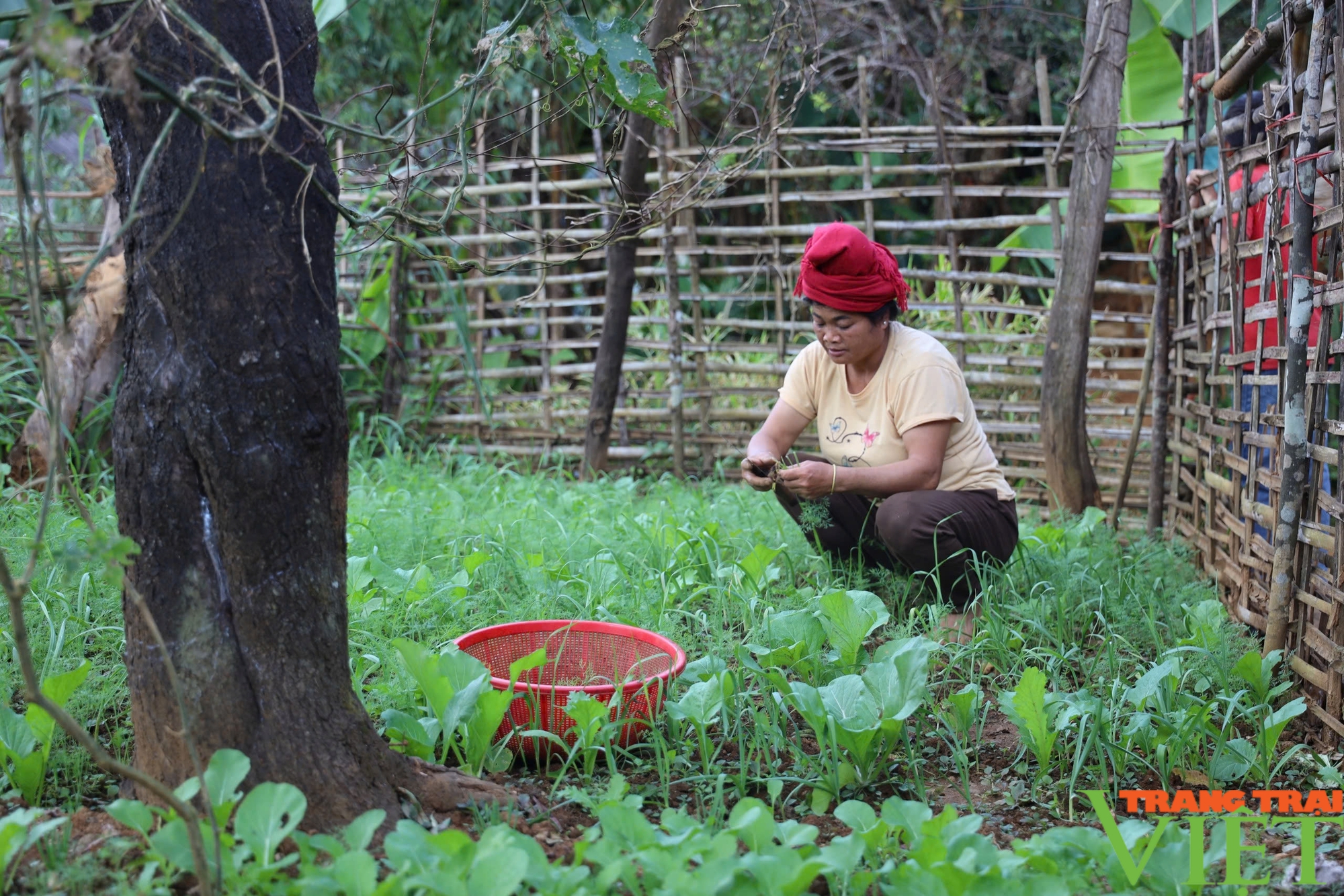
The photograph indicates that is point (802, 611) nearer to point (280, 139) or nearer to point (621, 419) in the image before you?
point (280, 139)

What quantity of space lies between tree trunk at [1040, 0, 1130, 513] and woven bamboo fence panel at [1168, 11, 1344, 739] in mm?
328

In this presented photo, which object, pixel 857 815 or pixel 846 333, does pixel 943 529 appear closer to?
pixel 846 333

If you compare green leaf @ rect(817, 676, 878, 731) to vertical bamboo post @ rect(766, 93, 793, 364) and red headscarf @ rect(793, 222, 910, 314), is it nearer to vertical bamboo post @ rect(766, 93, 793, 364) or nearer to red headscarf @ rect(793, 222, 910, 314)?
red headscarf @ rect(793, 222, 910, 314)

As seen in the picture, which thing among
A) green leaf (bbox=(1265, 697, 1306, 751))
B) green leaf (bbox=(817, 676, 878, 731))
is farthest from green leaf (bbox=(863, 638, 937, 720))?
green leaf (bbox=(1265, 697, 1306, 751))

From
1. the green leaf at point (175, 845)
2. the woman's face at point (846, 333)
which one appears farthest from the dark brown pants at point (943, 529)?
the green leaf at point (175, 845)

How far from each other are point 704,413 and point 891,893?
13.9ft

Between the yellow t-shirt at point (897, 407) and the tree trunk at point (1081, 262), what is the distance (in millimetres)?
1191

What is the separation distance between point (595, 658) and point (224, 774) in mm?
1078

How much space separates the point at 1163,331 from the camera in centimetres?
420

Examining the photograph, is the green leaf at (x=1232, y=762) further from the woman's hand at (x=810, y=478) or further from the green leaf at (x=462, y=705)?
the green leaf at (x=462, y=705)

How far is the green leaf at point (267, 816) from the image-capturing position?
143cm

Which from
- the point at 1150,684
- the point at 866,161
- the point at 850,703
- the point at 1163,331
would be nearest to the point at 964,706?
the point at 850,703

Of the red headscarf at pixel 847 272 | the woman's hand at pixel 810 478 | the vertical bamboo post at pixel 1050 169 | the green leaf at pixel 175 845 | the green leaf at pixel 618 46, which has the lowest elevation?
the green leaf at pixel 175 845

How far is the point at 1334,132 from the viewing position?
2332mm
